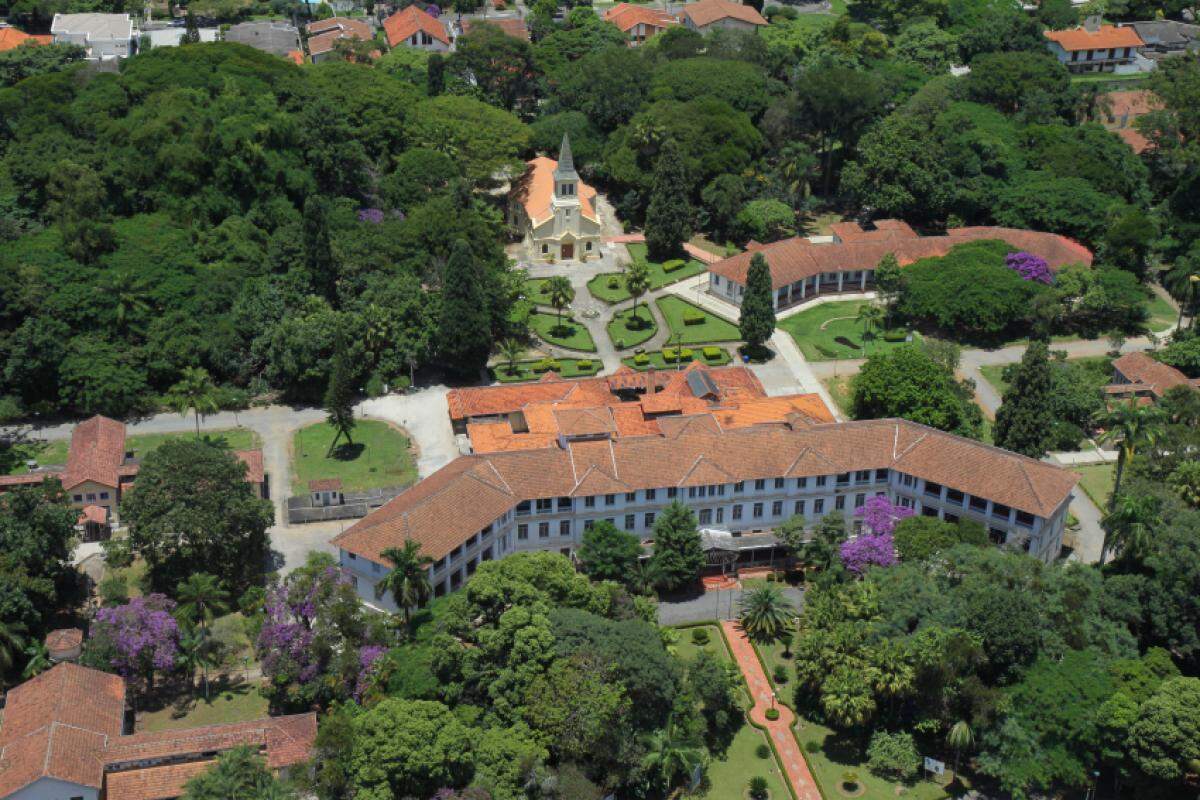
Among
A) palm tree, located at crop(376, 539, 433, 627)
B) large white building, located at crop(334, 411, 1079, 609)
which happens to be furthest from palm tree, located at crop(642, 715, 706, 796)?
large white building, located at crop(334, 411, 1079, 609)

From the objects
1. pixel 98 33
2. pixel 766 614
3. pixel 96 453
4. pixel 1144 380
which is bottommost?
pixel 766 614

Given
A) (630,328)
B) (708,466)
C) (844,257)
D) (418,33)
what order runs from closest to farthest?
(708,466), (630,328), (844,257), (418,33)

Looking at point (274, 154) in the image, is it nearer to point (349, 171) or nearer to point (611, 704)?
point (349, 171)

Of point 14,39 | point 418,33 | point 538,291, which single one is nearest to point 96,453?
point 538,291

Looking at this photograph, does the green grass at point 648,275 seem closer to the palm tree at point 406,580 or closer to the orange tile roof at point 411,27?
the palm tree at point 406,580

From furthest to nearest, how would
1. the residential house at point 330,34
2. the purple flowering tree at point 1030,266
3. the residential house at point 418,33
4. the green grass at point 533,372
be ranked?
1. the residential house at point 418,33
2. the residential house at point 330,34
3. the purple flowering tree at point 1030,266
4. the green grass at point 533,372

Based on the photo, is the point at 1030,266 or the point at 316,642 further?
the point at 1030,266

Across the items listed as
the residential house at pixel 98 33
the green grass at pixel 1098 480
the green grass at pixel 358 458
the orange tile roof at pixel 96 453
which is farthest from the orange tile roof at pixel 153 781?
the residential house at pixel 98 33

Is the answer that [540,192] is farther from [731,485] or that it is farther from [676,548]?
[676,548]

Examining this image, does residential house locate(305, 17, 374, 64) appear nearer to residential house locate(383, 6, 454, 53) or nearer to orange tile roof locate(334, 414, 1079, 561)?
residential house locate(383, 6, 454, 53)
